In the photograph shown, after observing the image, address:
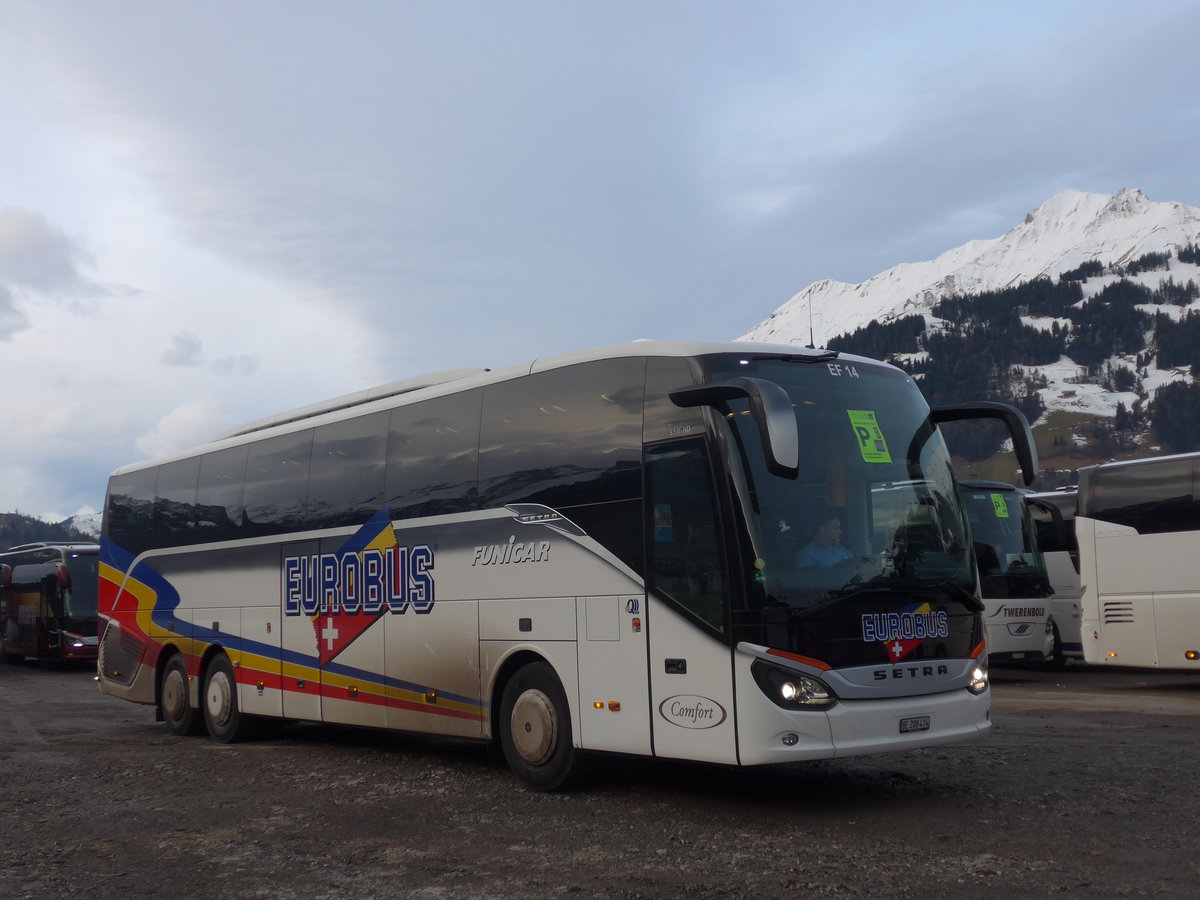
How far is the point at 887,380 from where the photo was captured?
9414mm

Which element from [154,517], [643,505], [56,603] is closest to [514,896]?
[643,505]

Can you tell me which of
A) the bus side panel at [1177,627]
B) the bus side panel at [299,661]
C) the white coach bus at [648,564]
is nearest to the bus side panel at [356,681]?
the white coach bus at [648,564]

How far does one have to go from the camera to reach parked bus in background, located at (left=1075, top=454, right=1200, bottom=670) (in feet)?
57.2

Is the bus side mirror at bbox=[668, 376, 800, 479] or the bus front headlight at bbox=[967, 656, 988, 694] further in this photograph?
the bus front headlight at bbox=[967, 656, 988, 694]

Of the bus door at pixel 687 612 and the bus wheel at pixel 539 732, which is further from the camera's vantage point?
the bus wheel at pixel 539 732

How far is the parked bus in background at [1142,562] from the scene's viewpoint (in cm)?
1742

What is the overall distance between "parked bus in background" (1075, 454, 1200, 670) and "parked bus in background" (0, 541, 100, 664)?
2248cm

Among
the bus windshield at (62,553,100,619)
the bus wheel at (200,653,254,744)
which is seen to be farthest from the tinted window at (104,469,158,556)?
the bus windshield at (62,553,100,619)

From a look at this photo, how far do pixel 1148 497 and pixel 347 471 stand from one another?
11.8 m

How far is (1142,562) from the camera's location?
18.0 metres

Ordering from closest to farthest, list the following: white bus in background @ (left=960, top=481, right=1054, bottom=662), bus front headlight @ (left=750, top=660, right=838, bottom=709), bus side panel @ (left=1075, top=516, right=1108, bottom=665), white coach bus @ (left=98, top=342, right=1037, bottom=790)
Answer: bus front headlight @ (left=750, top=660, right=838, bottom=709) → white coach bus @ (left=98, top=342, right=1037, bottom=790) → bus side panel @ (left=1075, top=516, right=1108, bottom=665) → white bus in background @ (left=960, top=481, right=1054, bottom=662)

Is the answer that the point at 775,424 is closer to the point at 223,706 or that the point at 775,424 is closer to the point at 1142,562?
the point at 223,706

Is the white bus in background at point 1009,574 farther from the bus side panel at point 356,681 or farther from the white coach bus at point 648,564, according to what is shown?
the bus side panel at point 356,681

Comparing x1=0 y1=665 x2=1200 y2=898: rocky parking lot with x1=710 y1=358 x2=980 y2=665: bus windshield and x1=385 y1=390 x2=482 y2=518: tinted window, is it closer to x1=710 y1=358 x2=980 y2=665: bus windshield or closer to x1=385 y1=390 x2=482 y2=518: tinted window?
x1=710 y1=358 x2=980 y2=665: bus windshield
